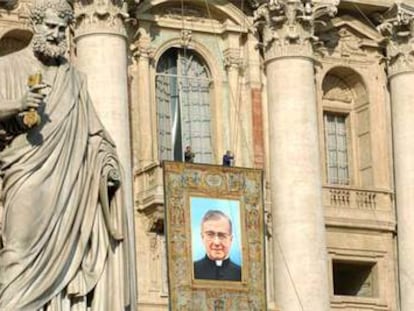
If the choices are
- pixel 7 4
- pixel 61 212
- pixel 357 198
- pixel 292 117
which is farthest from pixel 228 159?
pixel 61 212

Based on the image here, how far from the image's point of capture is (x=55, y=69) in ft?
32.6

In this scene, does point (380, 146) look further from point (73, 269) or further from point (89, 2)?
point (73, 269)

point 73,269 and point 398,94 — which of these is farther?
point 398,94

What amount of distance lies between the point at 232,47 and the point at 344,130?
342 centimetres

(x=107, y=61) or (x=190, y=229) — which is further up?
(x=107, y=61)

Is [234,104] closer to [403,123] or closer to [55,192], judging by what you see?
[403,123]

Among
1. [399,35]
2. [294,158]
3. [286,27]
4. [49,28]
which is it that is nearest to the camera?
[49,28]

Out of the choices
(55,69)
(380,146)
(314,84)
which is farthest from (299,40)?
(55,69)

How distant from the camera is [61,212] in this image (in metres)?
9.52

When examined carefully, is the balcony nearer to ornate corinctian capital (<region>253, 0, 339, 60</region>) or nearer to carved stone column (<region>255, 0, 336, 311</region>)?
carved stone column (<region>255, 0, 336, 311</region>)

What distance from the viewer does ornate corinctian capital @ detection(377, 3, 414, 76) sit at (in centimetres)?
3594

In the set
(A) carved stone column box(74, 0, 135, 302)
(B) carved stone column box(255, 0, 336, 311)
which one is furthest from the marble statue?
(B) carved stone column box(255, 0, 336, 311)

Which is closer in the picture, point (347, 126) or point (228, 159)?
point (228, 159)

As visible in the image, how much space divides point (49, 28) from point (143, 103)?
23488 mm
